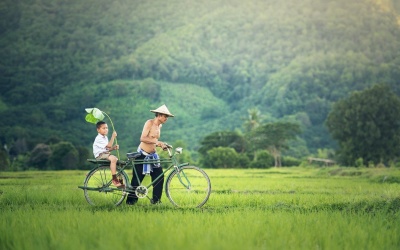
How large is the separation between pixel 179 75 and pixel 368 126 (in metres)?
114

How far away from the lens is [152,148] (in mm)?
9570

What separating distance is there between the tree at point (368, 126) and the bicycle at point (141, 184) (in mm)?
41454

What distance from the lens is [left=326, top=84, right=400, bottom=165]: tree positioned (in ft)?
160

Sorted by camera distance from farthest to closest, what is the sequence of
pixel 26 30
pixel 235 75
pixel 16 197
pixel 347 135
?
pixel 26 30 → pixel 235 75 → pixel 347 135 → pixel 16 197

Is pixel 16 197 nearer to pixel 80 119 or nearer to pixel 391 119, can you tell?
pixel 391 119

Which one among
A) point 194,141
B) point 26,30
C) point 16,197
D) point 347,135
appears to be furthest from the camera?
point 26,30

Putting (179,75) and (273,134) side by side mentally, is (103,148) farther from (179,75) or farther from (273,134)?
(179,75)

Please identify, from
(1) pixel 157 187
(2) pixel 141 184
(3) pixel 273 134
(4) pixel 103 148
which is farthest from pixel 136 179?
(3) pixel 273 134

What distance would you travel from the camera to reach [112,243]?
16.6 ft

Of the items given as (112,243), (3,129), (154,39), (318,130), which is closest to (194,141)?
(318,130)

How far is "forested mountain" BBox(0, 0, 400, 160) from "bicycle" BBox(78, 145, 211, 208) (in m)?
73.3

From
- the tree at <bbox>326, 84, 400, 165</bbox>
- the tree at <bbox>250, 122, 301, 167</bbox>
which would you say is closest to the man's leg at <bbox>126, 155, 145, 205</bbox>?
the tree at <bbox>326, 84, 400, 165</bbox>

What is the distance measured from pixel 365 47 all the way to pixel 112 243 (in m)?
181

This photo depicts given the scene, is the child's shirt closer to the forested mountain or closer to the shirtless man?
the shirtless man
